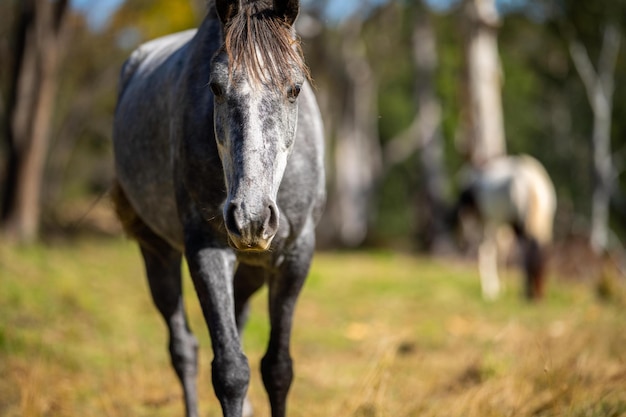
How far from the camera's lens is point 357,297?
394 inches

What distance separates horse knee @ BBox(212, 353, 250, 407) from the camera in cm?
324

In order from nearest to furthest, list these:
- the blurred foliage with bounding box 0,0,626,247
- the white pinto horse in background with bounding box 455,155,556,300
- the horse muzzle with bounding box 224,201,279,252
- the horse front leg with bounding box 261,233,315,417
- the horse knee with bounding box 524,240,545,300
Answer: the horse muzzle with bounding box 224,201,279,252 → the horse front leg with bounding box 261,233,315,417 → the horse knee with bounding box 524,240,545,300 → the white pinto horse in background with bounding box 455,155,556,300 → the blurred foliage with bounding box 0,0,626,247

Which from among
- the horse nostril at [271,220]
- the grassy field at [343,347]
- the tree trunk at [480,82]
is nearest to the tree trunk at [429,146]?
the tree trunk at [480,82]

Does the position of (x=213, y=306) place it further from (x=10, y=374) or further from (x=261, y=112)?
(x=10, y=374)

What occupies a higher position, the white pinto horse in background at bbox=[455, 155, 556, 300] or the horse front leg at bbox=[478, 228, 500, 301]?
the white pinto horse in background at bbox=[455, 155, 556, 300]

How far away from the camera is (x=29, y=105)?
12352 millimetres

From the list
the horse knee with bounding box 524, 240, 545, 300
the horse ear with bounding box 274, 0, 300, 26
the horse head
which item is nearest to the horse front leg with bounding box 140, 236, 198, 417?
the horse head

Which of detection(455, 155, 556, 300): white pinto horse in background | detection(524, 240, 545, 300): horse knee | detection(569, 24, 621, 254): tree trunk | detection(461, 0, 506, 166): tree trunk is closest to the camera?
detection(524, 240, 545, 300): horse knee

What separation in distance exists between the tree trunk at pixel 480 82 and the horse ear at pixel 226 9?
1252 cm

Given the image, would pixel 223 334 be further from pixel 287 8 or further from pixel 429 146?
pixel 429 146

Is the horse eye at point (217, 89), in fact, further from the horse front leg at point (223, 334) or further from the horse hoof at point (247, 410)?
the horse hoof at point (247, 410)

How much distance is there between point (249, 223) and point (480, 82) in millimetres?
13315

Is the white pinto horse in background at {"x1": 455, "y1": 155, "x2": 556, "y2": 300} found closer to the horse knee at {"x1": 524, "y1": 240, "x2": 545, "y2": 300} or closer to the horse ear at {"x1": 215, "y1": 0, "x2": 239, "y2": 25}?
the horse knee at {"x1": 524, "y1": 240, "x2": 545, "y2": 300}

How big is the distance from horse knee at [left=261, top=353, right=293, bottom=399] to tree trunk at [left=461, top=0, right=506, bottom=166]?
12.0m
